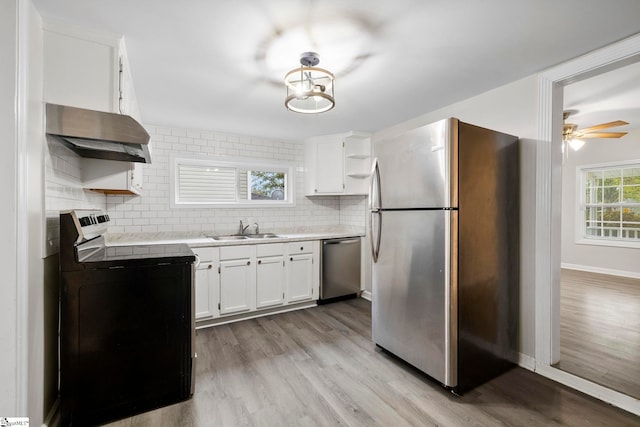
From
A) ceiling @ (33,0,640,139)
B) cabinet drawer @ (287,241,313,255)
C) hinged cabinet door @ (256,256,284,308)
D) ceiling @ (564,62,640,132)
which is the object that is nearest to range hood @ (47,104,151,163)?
ceiling @ (33,0,640,139)

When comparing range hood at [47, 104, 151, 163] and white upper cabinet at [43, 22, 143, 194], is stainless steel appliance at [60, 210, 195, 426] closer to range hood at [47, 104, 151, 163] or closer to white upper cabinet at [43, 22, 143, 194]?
range hood at [47, 104, 151, 163]

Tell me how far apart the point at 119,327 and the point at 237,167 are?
262 cm

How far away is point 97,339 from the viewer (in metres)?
1.65

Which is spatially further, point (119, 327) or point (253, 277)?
point (253, 277)

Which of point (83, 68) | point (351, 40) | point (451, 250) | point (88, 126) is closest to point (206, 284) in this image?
point (88, 126)

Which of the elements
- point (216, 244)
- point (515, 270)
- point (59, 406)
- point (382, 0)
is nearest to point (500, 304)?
point (515, 270)

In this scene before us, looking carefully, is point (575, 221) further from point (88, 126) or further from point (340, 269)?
point (88, 126)

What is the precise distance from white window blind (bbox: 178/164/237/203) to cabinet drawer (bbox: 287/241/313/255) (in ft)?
3.59

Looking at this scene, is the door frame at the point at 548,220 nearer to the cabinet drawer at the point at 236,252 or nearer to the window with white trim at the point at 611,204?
the cabinet drawer at the point at 236,252

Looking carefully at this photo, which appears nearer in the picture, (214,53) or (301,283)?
(214,53)

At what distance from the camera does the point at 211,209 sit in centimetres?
375

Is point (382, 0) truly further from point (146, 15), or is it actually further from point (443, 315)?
point (443, 315)

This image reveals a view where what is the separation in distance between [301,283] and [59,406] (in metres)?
2.37

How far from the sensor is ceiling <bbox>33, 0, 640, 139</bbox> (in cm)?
149
